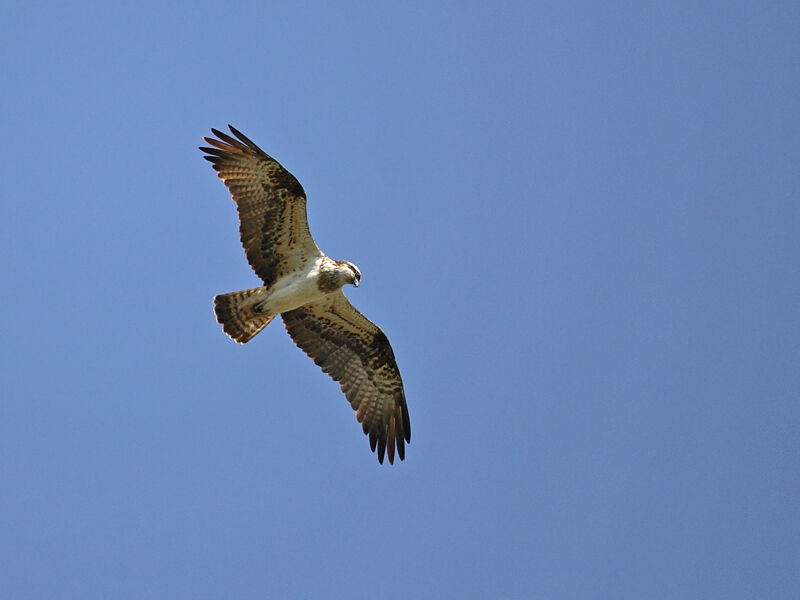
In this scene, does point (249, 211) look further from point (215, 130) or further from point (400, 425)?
point (400, 425)

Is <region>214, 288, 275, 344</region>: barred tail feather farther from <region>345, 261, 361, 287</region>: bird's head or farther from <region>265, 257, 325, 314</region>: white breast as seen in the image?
<region>345, 261, 361, 287</region>: bird's head

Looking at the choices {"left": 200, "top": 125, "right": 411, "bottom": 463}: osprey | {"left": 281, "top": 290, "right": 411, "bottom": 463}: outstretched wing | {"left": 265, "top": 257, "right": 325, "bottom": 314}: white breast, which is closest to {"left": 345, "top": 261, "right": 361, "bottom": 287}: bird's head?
{"left": 200, "top": 125, "right": 411, "bottom": 463}: osprey

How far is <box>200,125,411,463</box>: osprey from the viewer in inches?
574

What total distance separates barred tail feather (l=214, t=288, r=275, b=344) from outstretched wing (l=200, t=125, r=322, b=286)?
1.19ft

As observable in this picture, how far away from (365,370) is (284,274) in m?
1.79

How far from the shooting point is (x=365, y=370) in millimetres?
15867

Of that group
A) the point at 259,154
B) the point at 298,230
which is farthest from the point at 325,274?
the point at 259,154

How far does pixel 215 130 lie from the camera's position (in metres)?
14.7

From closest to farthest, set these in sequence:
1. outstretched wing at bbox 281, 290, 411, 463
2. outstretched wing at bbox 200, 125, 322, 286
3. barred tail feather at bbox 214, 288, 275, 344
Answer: outstretched wing at bbox 200, 125, 322, 286
barred tail feather at bbox 214, 288, 275, 344
outstretched wing at bbox 281, 290, 411, 463

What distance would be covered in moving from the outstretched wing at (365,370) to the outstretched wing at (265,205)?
103cm

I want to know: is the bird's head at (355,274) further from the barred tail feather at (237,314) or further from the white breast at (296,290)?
the barred tail feather at (237,314)

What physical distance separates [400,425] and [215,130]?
4235mm

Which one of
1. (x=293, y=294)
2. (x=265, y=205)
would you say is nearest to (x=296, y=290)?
(x=293, y=294)

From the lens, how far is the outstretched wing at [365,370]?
15.6 meters
